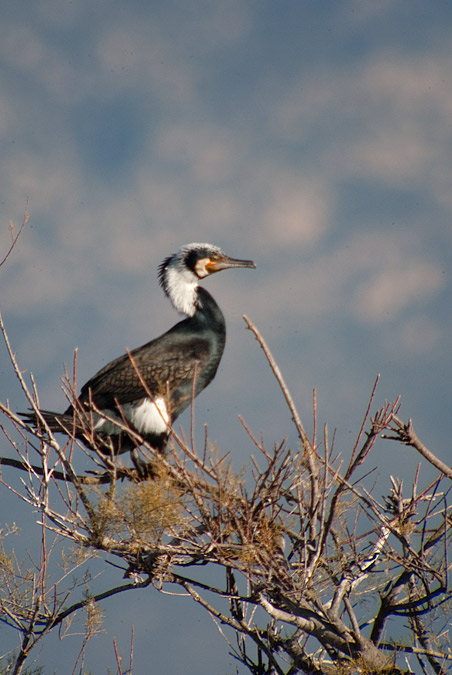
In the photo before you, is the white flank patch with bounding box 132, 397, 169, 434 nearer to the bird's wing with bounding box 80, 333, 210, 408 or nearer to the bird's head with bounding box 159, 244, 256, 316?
the bird's wing with bounding box 80, 333, 210, 408

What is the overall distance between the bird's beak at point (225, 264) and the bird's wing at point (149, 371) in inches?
41.5

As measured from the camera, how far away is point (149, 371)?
577 centimetres

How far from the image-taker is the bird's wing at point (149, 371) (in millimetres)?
5742

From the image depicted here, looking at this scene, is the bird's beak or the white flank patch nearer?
the white flank patch

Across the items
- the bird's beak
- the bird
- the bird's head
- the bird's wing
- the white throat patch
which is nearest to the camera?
the bird

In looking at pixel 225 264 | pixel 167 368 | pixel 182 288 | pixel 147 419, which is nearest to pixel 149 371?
pixel 167 368

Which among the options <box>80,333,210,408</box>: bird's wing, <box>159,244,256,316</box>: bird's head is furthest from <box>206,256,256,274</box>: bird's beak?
<box>80,333,210,408</box>: bird's wing

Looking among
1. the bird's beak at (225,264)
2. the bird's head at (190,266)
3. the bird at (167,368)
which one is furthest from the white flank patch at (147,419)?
Result: the bird's beak at (225,264)

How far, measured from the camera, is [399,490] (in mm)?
4352

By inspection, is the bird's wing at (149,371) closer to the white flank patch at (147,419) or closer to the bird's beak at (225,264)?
the white flank patch at (147,419)

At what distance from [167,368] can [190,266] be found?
1.44 m

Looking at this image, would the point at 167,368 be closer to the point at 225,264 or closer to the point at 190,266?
the point at 190,266

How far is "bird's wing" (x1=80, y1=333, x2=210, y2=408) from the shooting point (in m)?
5.74

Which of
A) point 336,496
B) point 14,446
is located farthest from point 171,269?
point 336,496
